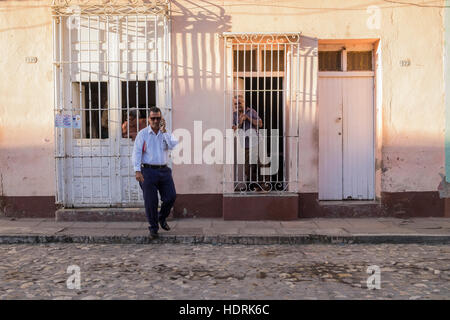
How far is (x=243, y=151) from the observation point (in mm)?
8789

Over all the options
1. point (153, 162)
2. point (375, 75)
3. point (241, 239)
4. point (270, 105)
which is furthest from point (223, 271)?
point (375, 75)

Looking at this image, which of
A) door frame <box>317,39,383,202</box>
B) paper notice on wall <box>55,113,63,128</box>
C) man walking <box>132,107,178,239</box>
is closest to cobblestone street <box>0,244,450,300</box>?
man walking <box>132,107,178,239</box>

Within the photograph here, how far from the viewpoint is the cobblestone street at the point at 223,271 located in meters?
4.67

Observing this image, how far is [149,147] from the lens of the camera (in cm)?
707

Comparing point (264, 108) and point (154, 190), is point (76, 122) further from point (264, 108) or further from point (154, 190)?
point (264, 108)

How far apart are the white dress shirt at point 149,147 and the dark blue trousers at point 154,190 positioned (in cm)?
15

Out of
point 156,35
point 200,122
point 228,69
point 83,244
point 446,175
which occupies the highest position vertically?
point 156,35

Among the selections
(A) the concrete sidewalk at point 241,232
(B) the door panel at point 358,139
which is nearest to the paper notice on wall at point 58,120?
(A) the concrete sidewalk at point 241,232

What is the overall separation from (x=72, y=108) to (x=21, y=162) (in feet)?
4.44

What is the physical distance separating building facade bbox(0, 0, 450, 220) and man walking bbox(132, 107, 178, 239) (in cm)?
150

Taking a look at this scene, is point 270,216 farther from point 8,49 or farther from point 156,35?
point 8,49

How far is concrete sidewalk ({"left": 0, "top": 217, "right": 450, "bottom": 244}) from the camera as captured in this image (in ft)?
23.6

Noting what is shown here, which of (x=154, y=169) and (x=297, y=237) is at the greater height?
(x=154, y=169)
